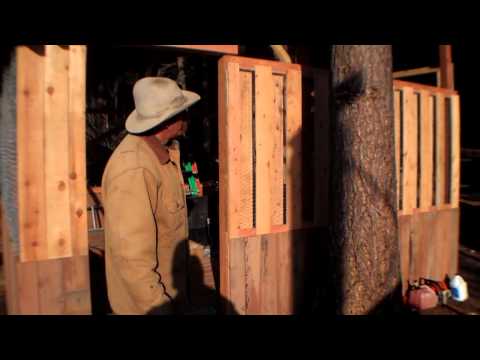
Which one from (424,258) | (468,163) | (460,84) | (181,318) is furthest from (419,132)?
(468,163)

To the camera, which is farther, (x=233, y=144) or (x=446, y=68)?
(x=446, y=68)

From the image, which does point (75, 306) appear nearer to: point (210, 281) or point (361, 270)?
point (361, 270)

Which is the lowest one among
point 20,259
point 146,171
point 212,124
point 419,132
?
point 20,259

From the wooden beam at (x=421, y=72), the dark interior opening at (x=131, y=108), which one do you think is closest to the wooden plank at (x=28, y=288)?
the dark interior opening at (x=131, y=108)

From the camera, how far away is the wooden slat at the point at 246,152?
408 cm

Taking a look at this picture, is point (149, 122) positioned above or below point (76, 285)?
above

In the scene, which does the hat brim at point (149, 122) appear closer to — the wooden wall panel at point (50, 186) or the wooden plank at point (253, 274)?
the wooden wall panel at point (50, 186)

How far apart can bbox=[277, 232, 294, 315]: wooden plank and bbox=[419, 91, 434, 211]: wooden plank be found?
2728 millimetres

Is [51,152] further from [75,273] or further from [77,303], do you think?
[77,303]

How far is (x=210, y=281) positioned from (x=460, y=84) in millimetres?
8061

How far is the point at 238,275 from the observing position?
4.12 m

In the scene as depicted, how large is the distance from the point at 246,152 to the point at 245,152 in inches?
0.5

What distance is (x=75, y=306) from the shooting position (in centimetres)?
326

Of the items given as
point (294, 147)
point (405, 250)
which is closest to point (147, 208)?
point (294, 147)
